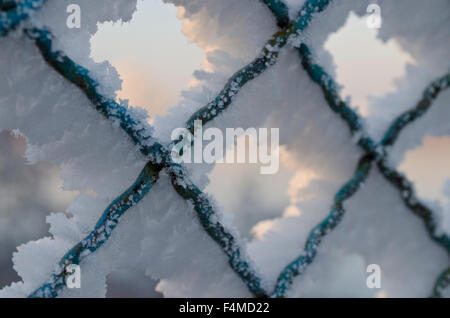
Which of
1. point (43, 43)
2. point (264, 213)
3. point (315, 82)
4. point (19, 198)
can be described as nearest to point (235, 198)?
point (264, 213)

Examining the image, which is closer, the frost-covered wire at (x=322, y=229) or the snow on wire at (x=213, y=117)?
the snow on wire at (x=213, y=117)

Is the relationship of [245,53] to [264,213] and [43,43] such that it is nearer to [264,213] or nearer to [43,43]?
[43,43]

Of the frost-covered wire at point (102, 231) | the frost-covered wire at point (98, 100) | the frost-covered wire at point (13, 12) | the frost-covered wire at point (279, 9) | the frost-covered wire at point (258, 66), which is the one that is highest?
the frost-covered wire at point (279, 9)

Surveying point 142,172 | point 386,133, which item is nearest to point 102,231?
point 142,172

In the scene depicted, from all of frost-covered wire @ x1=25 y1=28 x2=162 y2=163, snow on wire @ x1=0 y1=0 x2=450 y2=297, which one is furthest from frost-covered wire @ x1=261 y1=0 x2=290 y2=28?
frost-covered wire @ x1=25 y1=28 x2=162 y2=163

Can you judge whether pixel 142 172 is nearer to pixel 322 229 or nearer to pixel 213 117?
pixel 213 117

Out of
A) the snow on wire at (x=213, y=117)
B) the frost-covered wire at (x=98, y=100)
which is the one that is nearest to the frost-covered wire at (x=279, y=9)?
the snow on wire at (x=213, y=117)

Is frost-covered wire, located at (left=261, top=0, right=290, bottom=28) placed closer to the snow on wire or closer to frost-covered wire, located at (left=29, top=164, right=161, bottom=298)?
the snow on wire

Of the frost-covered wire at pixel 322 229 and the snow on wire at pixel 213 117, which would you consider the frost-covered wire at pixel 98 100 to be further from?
the frost-covered wire at pixel 322 229
